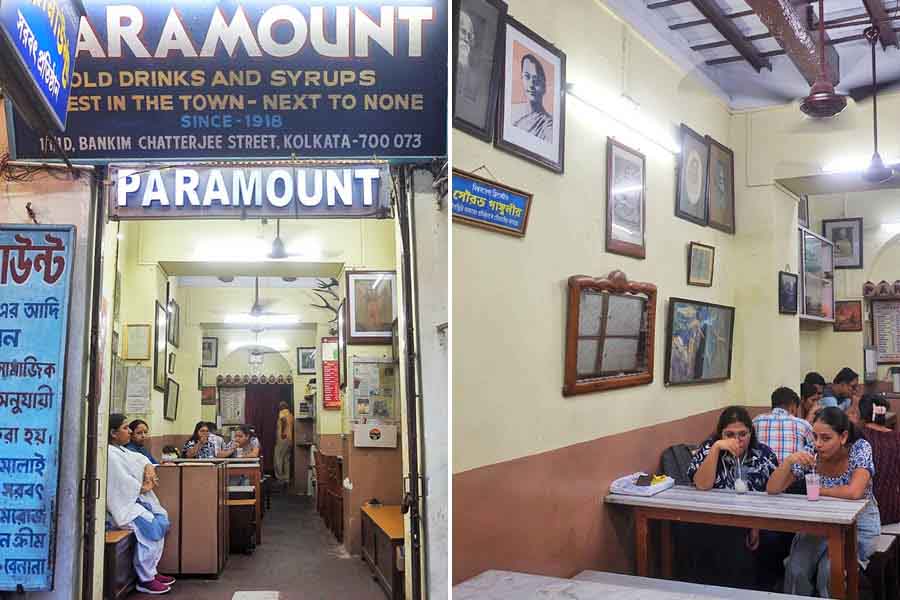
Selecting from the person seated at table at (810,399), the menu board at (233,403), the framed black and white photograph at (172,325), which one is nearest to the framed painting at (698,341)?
the person seated at table at (810,399)

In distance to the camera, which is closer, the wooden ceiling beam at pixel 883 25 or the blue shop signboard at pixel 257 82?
the wooden ceiling beam at pixel 883 25

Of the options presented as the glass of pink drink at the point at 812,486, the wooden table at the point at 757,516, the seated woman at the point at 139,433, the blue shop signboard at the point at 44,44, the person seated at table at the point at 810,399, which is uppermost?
the blue shop signboard at the point at 44,44

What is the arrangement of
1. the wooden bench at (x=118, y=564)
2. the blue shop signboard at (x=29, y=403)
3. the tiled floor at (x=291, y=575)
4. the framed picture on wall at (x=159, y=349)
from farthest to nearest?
the framed picture on wall at (x=159, y=349), the tiled floor at (x=291, y=575), the wooden bench at (x=118, y=564), the blue shop signboard at (x=29, y=403)

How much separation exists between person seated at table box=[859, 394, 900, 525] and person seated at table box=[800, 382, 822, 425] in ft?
0.17

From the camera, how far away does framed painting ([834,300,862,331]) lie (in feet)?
3.73

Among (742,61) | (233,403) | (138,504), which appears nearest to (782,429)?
(742,61)

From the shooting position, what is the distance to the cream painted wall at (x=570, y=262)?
1.25 m

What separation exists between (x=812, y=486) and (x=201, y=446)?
4681mm

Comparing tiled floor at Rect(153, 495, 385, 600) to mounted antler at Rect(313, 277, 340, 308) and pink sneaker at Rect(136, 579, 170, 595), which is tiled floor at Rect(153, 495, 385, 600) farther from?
mounted antler at Rect(313, 277, 340, 308)

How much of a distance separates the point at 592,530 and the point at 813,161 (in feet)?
2.12

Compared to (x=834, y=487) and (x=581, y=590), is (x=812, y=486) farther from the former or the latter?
(x=581, y=590)

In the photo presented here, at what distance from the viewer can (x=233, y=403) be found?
9.26 metres

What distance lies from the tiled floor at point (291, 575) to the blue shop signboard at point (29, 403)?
4.85 ft

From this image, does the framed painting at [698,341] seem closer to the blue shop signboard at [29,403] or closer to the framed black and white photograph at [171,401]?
the blue shop signboard at [29,403]
